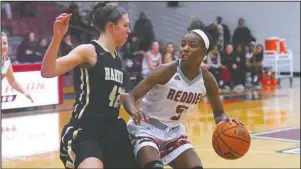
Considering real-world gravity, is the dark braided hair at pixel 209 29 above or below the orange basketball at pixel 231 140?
above

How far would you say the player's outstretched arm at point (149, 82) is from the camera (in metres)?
5.06

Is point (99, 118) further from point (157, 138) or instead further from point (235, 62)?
point (235, 62)

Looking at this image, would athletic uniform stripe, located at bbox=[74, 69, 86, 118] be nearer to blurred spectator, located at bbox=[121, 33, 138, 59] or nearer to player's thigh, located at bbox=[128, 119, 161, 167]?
player's thigh, located at bbox=[128, 119, 161, 167]

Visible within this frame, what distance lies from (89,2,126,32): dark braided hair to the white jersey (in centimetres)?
73

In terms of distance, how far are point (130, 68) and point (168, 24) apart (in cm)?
737

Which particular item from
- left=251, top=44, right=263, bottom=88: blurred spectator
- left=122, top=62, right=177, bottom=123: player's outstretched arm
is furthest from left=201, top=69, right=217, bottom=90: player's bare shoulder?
left=251, top=44, right=263, bottom=88: blurred spectator

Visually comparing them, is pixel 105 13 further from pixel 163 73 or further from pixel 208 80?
pixel 208 80

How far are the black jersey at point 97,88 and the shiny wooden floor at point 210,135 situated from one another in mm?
4410

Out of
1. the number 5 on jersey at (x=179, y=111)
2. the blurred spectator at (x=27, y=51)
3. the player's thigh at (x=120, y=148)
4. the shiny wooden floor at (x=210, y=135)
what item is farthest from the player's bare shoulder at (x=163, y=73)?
the blurred spectator at (x=27, y=51)

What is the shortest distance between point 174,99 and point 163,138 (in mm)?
335

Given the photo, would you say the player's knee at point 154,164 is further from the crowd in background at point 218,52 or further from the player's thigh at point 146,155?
the crowd in background at point 218,52

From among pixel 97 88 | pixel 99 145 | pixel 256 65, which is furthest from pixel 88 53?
pixel 256 65

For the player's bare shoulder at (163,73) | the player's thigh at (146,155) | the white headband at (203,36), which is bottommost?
the player's thigh at (146,155)

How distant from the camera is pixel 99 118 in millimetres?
4844
